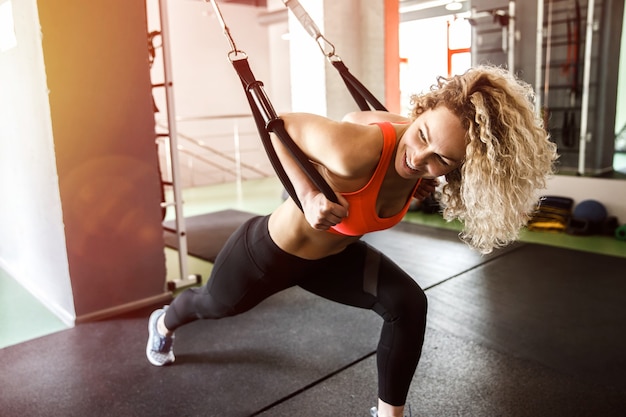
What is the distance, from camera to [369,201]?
4.32ft

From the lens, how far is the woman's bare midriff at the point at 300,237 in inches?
57.7

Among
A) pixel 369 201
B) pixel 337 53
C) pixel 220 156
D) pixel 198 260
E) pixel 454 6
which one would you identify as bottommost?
pixel 198 260

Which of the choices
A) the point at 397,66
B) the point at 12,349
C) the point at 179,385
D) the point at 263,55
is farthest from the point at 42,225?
the point at 263,55

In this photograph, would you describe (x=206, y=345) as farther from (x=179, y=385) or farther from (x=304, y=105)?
(x=304, y=105)


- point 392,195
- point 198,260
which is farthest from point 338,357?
point 198,260

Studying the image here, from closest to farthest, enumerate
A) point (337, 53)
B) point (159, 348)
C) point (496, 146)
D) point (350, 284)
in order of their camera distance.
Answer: point (496, 146) → point (350, 284) → point (159, 348) → point (337, 53)

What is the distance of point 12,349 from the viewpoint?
241 cm

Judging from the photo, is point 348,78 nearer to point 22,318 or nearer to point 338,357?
point 338,357

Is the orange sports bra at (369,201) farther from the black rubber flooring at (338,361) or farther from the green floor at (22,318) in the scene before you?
the green floor at (22,318)

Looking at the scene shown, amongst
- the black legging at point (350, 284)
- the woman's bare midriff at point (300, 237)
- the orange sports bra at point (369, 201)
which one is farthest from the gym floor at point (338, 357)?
the orange sports bra at point (369, 201)

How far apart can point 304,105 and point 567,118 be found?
2.70 metres

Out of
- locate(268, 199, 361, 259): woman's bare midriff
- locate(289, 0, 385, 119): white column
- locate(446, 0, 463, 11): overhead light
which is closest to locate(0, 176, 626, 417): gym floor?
locate(268, 199, 361, 259): woman's bare midriff

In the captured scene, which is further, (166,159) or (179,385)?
(166,159)

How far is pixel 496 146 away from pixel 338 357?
138 centimetres
